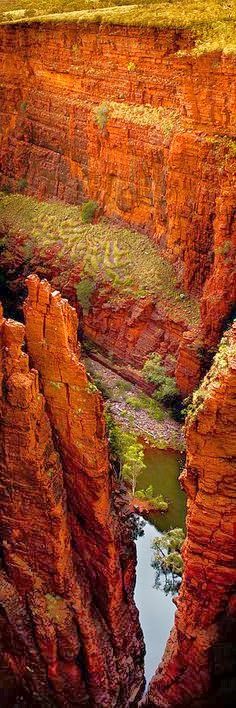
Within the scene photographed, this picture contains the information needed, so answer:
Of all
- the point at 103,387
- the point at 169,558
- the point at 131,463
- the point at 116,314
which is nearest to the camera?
the point at 169,558

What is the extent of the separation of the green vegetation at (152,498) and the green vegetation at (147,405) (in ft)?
13.3

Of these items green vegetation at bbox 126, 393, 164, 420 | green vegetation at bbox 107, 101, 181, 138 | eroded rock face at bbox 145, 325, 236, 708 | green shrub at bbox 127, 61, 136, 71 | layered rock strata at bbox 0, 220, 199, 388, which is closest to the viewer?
eroded rock face at bbox 145, 325, 236, 708

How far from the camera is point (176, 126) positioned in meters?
29.9

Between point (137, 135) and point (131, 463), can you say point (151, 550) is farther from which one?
point (137, 135)

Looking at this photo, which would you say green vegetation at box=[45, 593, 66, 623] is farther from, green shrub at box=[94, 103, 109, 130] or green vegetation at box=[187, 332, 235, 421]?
green shrub at box=[94, 103, 109, 130]

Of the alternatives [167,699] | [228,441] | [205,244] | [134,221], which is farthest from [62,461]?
[134,221]

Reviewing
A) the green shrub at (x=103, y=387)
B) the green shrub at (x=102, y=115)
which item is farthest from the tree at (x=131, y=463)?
the green shrub at (x=102, y=115)

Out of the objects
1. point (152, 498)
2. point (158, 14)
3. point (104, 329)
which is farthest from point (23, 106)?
point (152, 498)

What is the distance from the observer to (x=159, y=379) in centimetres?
2920

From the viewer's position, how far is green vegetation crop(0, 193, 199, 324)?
30719mm

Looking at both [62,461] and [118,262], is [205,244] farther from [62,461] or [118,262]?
[62,461]

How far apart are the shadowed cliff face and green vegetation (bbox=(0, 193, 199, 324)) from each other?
642 millimetres

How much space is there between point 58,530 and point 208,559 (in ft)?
8.42

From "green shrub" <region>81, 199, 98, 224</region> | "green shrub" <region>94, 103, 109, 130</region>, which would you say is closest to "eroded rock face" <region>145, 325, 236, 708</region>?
"green shrub" <region>94, 103, 109, 130</region>
